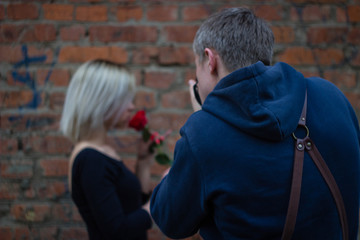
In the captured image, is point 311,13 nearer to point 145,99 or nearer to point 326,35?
point 326,35

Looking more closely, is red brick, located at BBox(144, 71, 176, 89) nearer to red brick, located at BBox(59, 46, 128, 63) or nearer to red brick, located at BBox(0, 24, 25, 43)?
red brick, located at BBox(59, 46, 128, 63)

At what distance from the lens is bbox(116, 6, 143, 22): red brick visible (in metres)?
2.06

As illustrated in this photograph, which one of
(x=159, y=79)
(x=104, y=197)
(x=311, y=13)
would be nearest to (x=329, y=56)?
(x=311, y=13)

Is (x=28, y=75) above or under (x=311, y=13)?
under

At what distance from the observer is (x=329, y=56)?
2.07 metres

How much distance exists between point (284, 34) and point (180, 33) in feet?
2.13

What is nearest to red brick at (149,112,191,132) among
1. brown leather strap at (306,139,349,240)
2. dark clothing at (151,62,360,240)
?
dark clothing at (151,62,360,240)

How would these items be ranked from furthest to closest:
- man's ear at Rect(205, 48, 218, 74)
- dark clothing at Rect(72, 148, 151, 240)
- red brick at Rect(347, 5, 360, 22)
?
red brick at Rect(347, 5, 360, 22) → dark clothing at Rect(72, 148, 151, 240) → man's ear at Rect(205, 48, 218, 74)

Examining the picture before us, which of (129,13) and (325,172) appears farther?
(129,13)

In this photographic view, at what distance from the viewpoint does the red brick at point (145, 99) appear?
2.09 m

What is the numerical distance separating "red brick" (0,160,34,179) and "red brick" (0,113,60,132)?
0.69ft

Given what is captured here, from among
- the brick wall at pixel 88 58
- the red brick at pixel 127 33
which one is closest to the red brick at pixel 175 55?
the brick wall at pixel 88 58

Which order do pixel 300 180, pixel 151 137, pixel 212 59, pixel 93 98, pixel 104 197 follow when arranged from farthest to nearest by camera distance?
pixel 151 137, pixel 93 98, pixel 104 197, pixel 212 59, pixel 300 180

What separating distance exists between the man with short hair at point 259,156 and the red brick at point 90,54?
1.21m
